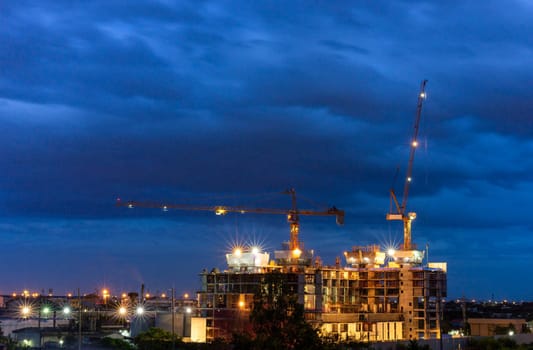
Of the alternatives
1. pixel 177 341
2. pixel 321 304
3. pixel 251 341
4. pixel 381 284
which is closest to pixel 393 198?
pixel 381 284

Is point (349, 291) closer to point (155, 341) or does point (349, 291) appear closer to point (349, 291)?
point (349, 291)

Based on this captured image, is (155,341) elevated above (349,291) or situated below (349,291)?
below

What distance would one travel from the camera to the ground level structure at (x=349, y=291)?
12606 cm

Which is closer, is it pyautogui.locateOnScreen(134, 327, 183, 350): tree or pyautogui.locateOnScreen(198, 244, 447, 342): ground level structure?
pyautogui.locateOnScreen(134, 327, 183, 350): tree

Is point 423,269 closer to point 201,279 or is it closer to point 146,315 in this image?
point 201,279

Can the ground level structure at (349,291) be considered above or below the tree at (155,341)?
above

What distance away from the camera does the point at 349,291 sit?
465 feet

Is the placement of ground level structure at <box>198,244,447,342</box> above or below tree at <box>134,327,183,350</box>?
above

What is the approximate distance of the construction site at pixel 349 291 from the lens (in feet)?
413

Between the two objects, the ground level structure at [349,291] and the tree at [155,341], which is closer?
the tree at [155,341]

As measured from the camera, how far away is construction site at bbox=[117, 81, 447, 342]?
413 feet

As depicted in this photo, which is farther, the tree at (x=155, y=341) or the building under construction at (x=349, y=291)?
the building under construction at (x=349, y=291)

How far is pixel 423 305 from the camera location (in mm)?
138250

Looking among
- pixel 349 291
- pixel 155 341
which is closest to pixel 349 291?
pixel 349 291
